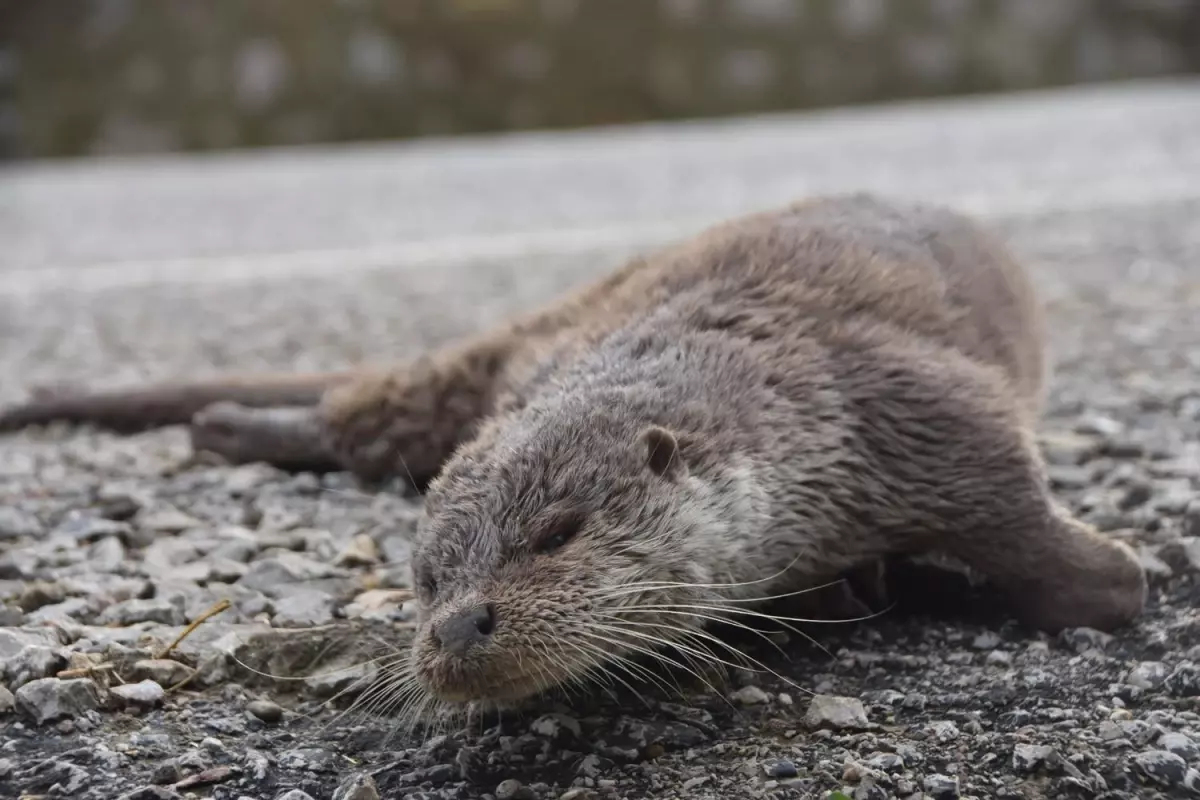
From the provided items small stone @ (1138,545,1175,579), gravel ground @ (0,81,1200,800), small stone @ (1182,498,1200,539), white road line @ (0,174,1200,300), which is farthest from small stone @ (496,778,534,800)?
white road line @ (0,174,1200,300)

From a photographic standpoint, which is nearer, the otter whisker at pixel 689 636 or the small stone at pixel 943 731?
the small stone at pixel 943 731

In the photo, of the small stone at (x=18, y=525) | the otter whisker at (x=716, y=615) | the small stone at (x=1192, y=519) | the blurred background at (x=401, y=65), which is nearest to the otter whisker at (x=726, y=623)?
the otter whisker at (x=716, y=615)

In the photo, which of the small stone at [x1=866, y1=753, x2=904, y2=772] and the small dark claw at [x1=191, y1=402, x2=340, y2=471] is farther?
the small dark claw at [x1=191, y1=402, x2=340, y2=471]

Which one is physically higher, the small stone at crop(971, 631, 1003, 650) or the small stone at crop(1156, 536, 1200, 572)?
the small stone at crop(1156, 536, 1200, 572)

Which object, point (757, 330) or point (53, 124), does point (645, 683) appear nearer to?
point (757, 330)

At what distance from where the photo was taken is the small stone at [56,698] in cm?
218

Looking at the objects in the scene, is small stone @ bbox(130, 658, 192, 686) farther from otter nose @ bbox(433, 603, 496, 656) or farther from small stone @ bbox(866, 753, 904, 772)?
small stone @ bbox(866, 753, 904, 772)

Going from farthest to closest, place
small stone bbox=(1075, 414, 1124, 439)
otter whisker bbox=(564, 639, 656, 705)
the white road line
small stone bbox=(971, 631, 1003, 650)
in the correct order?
the white road line
small stone bbox=(1075, 414, 1124, 439)
small stone bbox=(971, 631, 1003, 650)
otter whisker bbox=(564, 639, 656, 705)

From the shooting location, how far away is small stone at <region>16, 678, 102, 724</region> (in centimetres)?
218

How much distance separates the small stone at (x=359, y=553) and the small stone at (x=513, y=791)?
3.24 ft

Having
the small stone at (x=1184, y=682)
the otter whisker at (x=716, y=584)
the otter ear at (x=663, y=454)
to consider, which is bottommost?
the small stone at (x=1184, y=682)

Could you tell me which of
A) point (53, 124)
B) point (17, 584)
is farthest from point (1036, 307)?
point (53, 124)

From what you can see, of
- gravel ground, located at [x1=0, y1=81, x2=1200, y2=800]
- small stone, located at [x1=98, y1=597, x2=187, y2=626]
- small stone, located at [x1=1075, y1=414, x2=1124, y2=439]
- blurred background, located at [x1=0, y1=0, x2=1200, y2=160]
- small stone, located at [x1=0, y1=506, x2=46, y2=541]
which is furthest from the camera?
blurred background, located at [x1=0, y1=0, x2=1200, y2=160]

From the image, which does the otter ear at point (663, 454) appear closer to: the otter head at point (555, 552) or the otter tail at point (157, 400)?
the otter head at point (555, 552)
